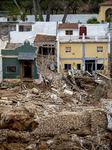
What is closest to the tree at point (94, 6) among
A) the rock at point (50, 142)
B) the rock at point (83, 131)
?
the rock at point (83, 131)

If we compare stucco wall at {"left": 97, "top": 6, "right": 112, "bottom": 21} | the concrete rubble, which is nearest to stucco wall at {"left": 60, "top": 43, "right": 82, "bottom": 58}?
the concrete rubble

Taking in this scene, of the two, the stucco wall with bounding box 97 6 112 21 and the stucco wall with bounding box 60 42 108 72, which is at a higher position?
the stucco wall with bounding box 97 6 112 21

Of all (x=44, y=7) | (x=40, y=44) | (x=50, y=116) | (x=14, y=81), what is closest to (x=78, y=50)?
(x=40, y=44)

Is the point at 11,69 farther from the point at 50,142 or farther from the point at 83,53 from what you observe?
the point at 50,142

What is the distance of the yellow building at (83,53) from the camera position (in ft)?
89.2

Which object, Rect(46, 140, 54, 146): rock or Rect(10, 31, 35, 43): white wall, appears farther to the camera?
Rect(10, 31, 35, 43): white wall

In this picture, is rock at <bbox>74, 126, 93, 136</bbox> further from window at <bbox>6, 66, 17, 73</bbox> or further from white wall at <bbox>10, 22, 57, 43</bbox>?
white wall at <bbox>10, 22, 57, 43</bbox>

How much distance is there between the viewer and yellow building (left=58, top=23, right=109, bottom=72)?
27.2 meters

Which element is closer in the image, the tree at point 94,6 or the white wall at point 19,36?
the white wall at point 19,36

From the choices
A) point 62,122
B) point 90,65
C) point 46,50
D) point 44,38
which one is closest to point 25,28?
point 44,38

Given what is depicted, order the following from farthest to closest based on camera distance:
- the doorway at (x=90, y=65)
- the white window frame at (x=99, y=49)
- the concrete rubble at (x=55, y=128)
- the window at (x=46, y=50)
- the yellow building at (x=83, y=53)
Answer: the window at (x=46, y=50)
the doorway at (x=90, y=65)
the white window frame at (x=99, y=49)
the yellow building at (x=83, y=53)
the concrete rubble at (x=55, y=128)

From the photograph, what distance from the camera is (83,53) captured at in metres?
27.4

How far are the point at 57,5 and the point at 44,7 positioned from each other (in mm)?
3114

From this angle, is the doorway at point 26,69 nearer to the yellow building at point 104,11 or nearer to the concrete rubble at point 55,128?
the concrete rubble at point 55,128
